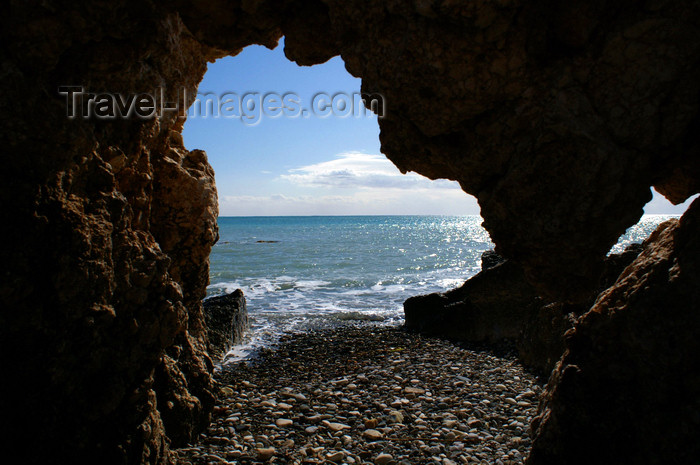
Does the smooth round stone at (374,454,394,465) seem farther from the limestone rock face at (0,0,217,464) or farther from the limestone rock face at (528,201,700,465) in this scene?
the limestone rock face at (0,0,217,464)

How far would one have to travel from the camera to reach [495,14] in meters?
3.26

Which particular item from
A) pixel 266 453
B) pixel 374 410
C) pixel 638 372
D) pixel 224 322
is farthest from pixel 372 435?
pixel 224 322

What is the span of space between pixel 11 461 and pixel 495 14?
5293mm

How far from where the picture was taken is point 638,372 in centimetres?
319

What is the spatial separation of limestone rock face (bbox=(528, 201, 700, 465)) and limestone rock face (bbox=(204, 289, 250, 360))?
811 cm

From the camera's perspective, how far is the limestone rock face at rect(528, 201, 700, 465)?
9.79 ft

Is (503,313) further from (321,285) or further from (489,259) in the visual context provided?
(321,285)

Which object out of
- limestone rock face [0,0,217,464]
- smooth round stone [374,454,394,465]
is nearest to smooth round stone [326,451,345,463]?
smooth round stone [374,454,394,465]

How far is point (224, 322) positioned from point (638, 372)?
31.5ft

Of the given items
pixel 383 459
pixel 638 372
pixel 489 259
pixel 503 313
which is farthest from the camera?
pixel 489 259

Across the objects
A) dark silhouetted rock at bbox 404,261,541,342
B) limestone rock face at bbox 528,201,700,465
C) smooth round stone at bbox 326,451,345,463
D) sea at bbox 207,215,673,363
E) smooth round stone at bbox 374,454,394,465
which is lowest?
sea at bbox 207,215,673,363

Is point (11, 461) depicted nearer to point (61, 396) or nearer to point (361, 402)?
point (61, 396)

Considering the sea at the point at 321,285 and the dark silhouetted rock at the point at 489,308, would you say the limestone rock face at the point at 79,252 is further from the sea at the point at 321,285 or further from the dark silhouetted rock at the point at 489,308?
the dark silhouetted rock at the point at 489,308

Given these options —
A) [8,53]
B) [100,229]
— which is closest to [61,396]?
[100,229]
